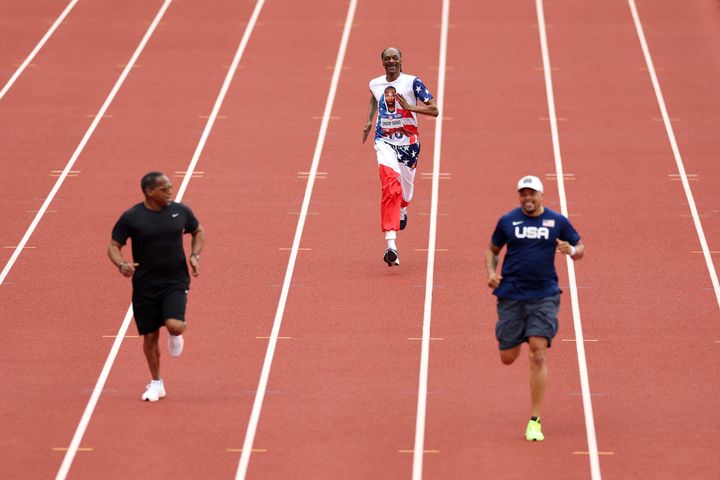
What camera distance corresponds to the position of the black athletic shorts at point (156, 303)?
10250 millimetres

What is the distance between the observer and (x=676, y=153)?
17.4m

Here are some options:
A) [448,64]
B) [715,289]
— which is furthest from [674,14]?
[715,289]

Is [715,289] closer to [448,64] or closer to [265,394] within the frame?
[265,394]

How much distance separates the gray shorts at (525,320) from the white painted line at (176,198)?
9.30 feet

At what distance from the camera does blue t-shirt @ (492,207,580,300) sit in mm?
9633

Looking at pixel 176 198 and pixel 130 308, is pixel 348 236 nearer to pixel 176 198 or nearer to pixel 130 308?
pixel 176 198

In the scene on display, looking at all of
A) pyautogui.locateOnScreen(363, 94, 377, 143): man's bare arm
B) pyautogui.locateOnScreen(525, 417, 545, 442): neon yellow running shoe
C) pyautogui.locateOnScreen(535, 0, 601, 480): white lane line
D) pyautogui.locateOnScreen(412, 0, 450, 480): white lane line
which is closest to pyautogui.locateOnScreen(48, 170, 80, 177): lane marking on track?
pyautogui.locateOnScreen(412, 0, 450, 480): white lane line

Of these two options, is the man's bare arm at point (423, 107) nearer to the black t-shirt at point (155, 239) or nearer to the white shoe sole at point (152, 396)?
the black t-shirt at point (155, 239)

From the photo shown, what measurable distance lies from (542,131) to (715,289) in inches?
205

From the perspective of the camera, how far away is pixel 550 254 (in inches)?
380

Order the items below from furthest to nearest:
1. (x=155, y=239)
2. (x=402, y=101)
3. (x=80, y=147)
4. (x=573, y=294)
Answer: (x=80, y=147)
(x=402, y=101)
(x=573, y=294)
(x=155, y=239)

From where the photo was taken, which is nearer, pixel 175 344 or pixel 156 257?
pixel 156 257

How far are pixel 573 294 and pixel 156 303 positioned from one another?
13.9ft

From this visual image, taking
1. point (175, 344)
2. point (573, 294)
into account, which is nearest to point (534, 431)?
point (175, 344)
